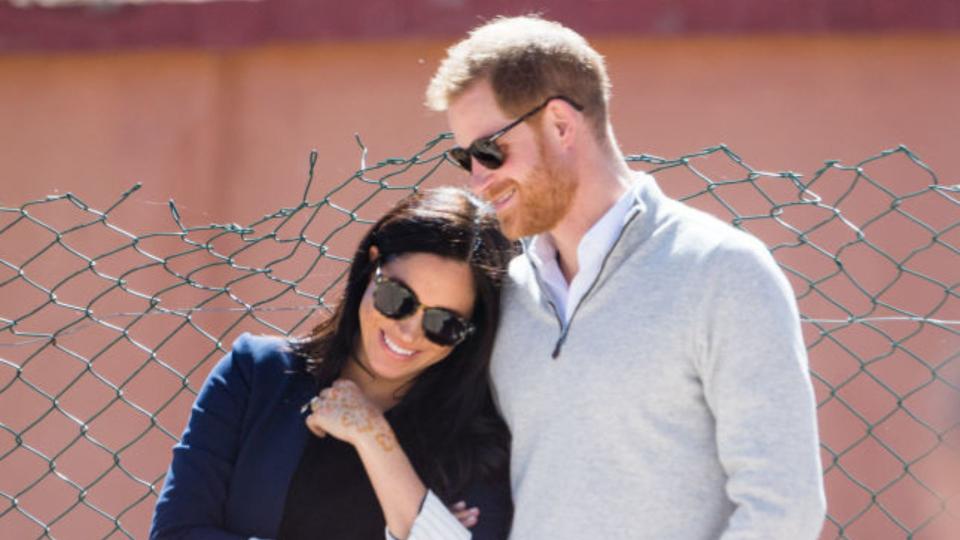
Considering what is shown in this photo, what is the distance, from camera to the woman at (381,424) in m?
2.32

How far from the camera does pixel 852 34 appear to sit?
4.22 m

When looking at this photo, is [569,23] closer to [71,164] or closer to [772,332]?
[71,164]

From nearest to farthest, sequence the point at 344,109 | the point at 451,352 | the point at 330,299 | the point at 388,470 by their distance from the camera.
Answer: the point at 388,470 < the point at 451,352 < the point at 330,299 < the point at 344,109

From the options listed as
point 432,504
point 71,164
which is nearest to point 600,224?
point 432,504

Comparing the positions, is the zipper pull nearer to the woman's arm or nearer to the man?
the man

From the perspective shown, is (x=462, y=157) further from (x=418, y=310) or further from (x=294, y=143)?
(x=294, y=143)

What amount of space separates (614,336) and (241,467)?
2.19 feet

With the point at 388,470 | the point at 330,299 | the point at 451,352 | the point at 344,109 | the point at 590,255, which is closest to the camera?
the point at 590,255

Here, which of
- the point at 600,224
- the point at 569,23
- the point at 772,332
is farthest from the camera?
the point at 569,23

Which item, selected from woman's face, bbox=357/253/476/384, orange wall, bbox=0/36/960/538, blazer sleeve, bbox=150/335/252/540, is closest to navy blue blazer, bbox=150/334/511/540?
blazer sleeve, bbox=150/335/252/540

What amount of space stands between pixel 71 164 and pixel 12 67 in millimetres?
368

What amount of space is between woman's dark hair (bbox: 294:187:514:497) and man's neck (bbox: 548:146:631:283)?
0.17 meters

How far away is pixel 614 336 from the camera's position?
2125 mm

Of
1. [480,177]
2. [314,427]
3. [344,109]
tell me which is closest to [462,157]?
[480,177]
